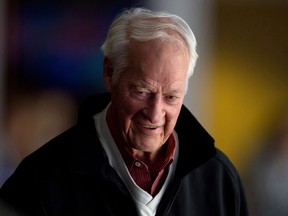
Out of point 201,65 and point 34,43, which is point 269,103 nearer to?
point 201,65

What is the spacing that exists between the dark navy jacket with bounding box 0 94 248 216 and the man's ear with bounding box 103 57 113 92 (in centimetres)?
5

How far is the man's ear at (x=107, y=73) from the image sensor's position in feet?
3.26

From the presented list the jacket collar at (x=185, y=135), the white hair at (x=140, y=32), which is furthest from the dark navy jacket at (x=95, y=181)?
the white hair at (x=140, y=32)

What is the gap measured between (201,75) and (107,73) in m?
0.25

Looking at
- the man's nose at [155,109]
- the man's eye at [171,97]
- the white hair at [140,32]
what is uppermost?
the white hair at [140,32]

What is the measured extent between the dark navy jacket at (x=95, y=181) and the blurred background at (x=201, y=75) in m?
0.05

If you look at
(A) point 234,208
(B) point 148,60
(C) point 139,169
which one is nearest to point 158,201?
(C) point 139,169

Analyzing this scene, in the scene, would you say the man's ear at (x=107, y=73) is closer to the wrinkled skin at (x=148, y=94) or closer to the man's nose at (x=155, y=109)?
the wrinkled skin at (x=148, y=94)

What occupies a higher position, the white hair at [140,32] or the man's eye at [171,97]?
the white hair at [140,32]

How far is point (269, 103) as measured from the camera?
118 cm

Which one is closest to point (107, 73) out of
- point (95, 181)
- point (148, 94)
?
point (148, 94)

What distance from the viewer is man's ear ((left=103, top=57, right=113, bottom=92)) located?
39.1 inches

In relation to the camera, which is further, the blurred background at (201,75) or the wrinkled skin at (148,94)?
the blurred background at (201,75)

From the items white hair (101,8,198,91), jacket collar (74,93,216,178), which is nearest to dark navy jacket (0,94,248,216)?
jacket collar (74,93,216,178)
